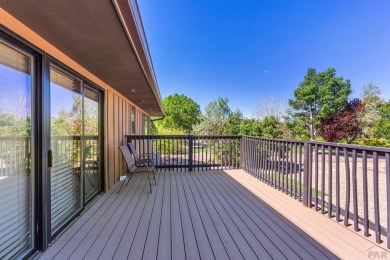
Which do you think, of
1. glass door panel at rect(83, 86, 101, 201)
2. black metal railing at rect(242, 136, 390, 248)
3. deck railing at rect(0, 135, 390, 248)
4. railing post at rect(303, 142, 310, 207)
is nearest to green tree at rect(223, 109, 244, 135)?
deck railing at rect(0, 135, 390, 248)

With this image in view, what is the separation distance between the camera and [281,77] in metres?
22.8

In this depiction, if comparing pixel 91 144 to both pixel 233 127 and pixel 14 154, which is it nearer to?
pixel 14 154

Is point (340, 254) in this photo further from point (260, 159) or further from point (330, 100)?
point (330, 100)

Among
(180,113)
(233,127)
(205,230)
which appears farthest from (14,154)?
(180,113)

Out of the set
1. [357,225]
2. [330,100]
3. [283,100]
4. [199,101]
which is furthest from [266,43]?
[199,101]

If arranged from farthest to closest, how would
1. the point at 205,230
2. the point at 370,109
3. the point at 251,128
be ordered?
the point at 370,109, the point at 251,128, the point at 205,230

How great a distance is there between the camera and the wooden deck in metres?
1.81

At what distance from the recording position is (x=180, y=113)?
112ft

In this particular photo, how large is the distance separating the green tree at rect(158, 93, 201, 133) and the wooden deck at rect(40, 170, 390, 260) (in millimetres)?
29115

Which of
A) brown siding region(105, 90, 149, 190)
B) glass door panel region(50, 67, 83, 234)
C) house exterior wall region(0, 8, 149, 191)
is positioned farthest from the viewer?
brown siding region(105, 90, 149, 190)

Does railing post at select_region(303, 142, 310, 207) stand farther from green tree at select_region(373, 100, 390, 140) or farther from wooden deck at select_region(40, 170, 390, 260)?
green tree at select_region(373, 100, 390, 140)

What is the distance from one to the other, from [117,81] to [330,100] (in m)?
17.6

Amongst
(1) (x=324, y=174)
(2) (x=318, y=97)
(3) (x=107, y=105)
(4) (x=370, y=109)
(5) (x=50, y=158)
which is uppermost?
(2) (x=318, y=97)

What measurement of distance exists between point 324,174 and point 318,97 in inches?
661
